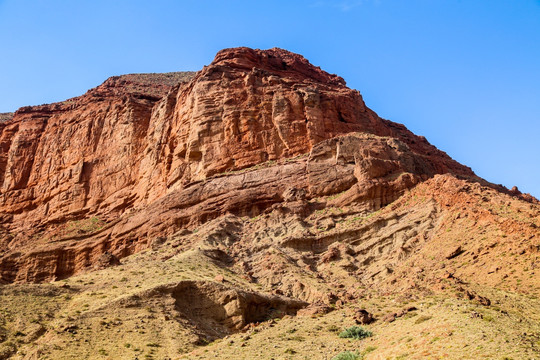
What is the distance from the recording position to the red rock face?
2115 inches

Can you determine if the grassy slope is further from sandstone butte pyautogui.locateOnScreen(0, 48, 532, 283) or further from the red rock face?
sandstone butte pyautogui.locateOnScreen(0, 48, 532, 283)

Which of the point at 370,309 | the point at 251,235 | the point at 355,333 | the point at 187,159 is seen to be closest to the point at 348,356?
the point at 355,333

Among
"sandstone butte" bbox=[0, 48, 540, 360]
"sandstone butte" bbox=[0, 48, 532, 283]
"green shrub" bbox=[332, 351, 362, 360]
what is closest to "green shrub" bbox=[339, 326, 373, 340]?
"sandstone butte" bbox=[0, 48, 540, 360]

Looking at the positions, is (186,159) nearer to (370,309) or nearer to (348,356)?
(370,309)

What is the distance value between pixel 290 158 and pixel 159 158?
17547 mm

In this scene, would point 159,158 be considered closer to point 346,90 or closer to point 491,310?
point 346,90

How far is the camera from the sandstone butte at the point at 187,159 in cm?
5359

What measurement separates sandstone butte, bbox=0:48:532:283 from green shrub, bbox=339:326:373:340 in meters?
20.1

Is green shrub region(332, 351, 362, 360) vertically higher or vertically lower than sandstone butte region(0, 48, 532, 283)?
lower

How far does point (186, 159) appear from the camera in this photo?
209 ft

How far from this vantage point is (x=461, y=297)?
3011cm

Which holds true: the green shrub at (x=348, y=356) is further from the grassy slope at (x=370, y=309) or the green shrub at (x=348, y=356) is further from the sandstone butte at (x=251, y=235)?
the grassy slope at (x=370, y=309)

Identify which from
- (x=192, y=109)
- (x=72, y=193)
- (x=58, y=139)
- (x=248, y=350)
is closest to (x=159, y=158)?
(x=192, y=109)

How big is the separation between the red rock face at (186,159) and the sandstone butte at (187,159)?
138 millimetres
